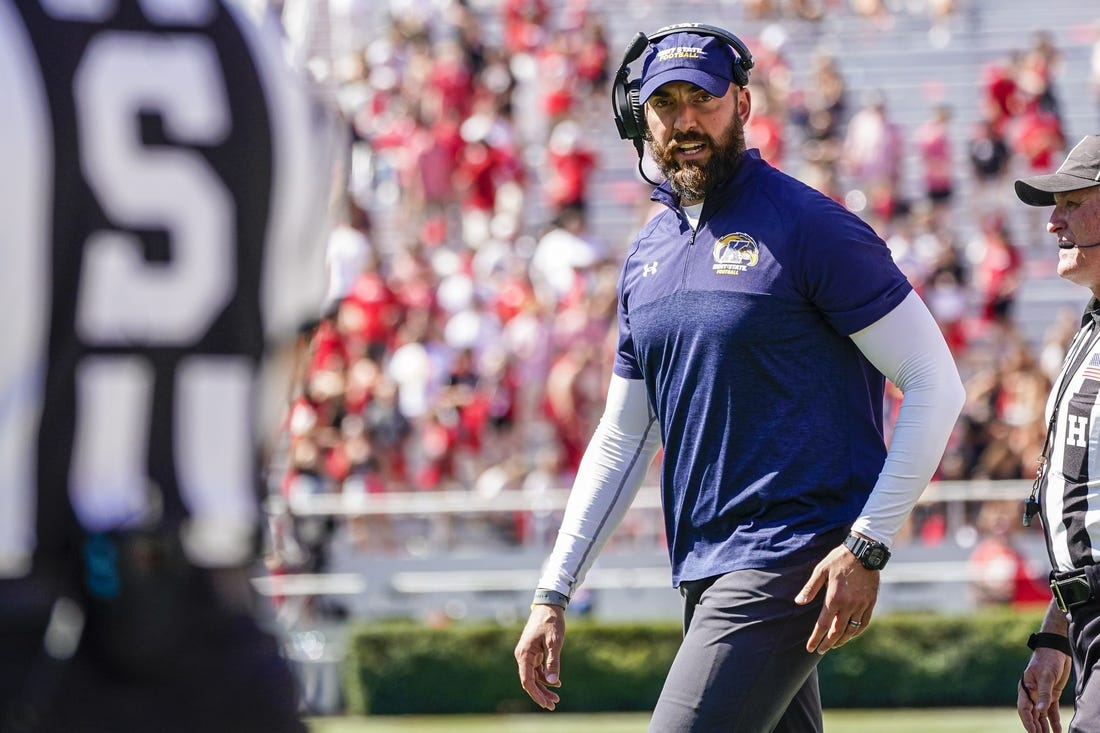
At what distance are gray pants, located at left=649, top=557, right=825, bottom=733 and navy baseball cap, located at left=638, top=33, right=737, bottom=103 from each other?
1092 millimetres

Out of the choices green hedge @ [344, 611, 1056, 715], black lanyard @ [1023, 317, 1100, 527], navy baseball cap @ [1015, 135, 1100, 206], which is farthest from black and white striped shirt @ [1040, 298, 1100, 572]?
green hedge @ [344, 611, 1056, 715]

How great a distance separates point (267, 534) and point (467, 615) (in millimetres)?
10732

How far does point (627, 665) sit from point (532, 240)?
16.4 ft

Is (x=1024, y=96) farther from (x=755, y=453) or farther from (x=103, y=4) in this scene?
(x=103, y=4)

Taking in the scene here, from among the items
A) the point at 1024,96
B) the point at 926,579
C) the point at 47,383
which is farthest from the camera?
the point at 1024,96

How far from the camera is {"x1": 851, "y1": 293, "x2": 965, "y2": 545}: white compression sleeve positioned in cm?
391

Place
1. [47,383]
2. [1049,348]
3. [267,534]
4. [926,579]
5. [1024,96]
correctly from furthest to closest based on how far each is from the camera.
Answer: [1024,96]
[1049,348]
[926,579]
[267,534]
[47,383]

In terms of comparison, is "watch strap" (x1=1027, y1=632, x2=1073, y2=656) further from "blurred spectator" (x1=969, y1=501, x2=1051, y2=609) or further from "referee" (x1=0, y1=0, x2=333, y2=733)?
"blurred spectator" (x1=969, y1=501, x2=1051, y2=609)

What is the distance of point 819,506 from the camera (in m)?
3.97

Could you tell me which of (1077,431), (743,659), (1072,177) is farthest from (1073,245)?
(743,659)

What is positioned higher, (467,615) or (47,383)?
(47,383)

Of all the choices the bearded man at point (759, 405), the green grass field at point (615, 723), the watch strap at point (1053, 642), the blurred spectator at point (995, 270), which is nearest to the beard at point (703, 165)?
the bearded man at point (759, 405)

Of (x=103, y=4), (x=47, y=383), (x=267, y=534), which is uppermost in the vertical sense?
(x=103, y=4)

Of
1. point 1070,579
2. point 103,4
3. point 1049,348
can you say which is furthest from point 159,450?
point 1049,348
